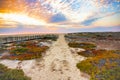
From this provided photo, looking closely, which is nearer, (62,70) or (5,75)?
(5,75)

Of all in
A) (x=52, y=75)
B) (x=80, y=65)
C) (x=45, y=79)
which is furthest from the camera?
(x=80, y=65)

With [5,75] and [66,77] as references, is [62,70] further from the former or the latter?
[5,75]

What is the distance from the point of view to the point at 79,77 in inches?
429

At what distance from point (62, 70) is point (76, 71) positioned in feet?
3.74

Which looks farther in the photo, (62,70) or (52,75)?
(62,70)

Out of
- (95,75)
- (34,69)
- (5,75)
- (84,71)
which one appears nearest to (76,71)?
(84,71)

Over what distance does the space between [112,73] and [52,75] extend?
4477 mm

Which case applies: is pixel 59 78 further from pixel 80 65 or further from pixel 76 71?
pixel 80 65

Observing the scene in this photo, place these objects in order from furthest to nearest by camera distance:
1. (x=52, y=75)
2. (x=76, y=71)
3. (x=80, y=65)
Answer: (x=80, y=65) → (x=76, y=71) → (x=52, y=75)

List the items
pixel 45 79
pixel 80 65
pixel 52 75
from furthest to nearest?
pixel 80 65
pixel 52 75
pixel 45 79

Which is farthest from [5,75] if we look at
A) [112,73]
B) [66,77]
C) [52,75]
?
[112,73]

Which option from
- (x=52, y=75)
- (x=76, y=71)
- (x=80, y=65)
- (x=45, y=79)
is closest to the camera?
(x=45, y=79)

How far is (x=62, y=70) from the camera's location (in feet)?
40.8

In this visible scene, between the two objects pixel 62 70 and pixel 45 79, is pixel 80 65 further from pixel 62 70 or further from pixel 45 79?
pixel 45 79
